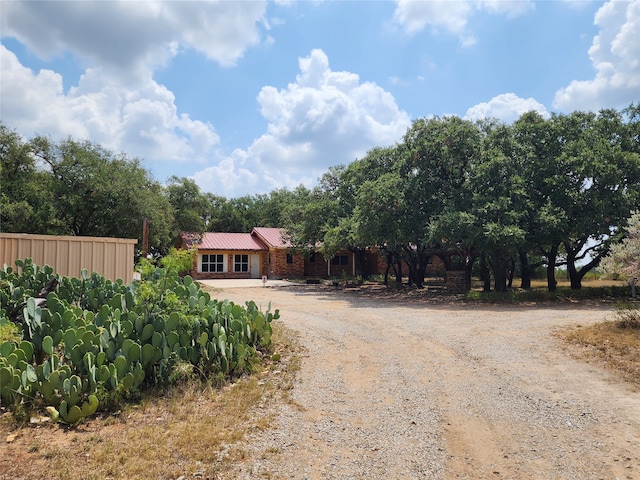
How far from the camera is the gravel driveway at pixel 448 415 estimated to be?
3496mm

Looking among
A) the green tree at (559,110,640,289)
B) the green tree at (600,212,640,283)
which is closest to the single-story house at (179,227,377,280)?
the green tree at (559,110,640,289)

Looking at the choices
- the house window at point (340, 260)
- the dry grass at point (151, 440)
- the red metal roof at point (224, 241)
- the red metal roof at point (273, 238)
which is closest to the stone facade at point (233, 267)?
the red metal roof at point (224, 241)

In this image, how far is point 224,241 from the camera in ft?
103

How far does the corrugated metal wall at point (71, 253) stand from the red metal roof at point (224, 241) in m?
19.1

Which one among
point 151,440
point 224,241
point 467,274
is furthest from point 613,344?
point 224,241

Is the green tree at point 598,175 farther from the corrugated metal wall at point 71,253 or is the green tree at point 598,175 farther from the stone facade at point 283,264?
the stone facade at point 283,264

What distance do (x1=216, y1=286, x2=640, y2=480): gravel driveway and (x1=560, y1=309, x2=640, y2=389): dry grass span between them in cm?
28

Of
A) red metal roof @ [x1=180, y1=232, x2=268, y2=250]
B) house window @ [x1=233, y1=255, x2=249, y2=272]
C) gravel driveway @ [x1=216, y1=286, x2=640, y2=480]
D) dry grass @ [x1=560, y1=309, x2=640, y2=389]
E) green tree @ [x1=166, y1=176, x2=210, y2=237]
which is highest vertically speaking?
green tree @ [x1=166, y1=176, x2=210, y2=237]

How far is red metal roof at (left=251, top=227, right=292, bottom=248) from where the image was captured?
2998 cm

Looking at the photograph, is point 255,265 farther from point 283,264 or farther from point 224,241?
point 224,241

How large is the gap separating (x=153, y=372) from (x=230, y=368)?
101 cm

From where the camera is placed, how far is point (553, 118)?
1675 cm

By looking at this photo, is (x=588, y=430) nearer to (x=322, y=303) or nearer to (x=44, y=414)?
(x=44, y=414)

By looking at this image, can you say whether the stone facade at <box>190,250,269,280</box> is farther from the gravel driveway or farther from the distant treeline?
the gravel driveway
